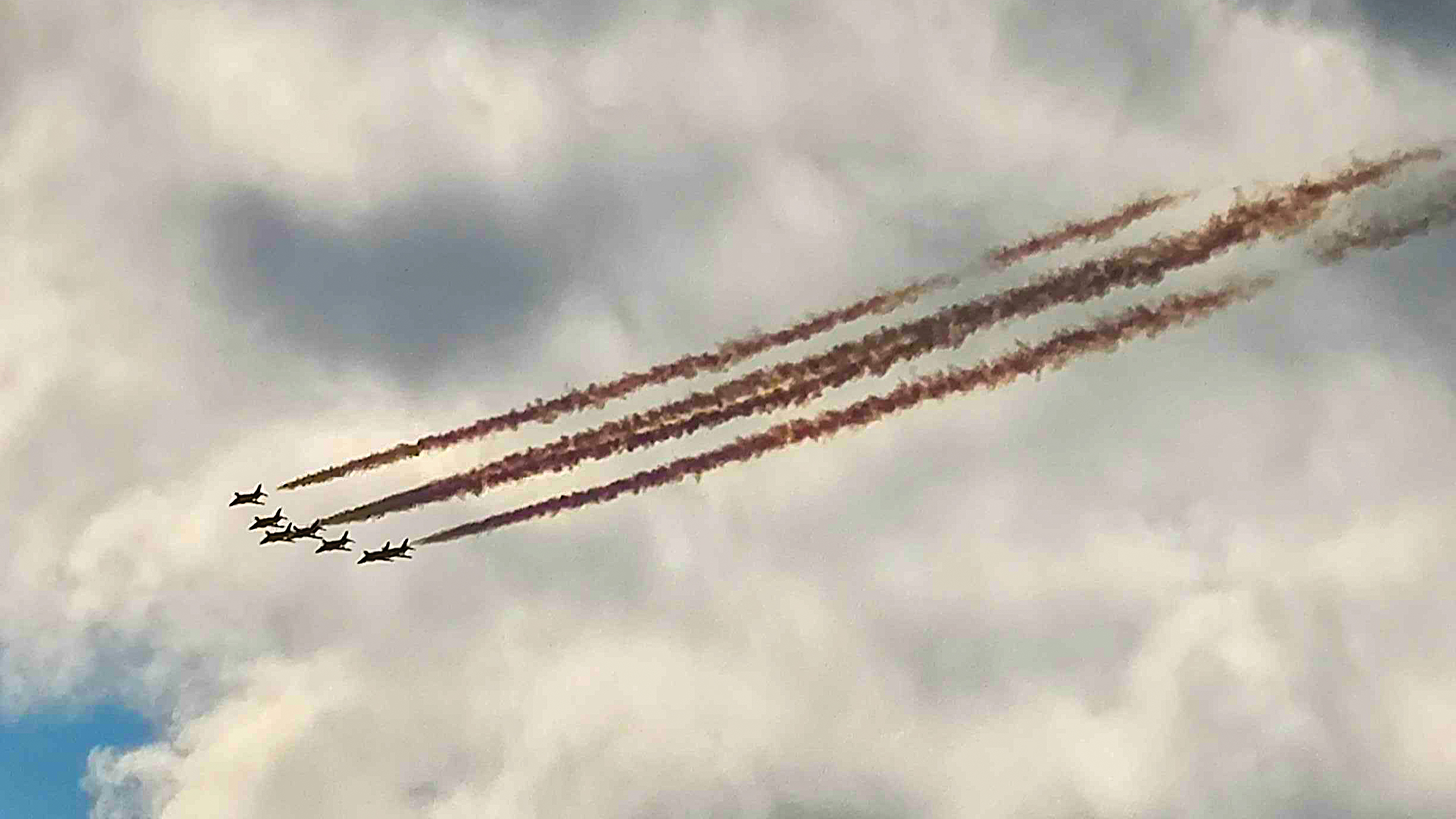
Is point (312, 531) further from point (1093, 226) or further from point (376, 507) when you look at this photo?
point (1093, 226)

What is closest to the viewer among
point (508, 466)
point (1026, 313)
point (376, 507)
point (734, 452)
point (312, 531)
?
point (1026, 313)

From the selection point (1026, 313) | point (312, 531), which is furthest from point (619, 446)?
point (312, 531)

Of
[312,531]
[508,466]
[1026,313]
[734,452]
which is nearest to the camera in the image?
[1026,313]

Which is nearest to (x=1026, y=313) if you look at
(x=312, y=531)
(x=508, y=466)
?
(x=508, y=466)

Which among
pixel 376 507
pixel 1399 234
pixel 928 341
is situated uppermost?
pixel 376 507

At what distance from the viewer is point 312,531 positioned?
83812 millimetres

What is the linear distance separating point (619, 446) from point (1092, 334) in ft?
61.3

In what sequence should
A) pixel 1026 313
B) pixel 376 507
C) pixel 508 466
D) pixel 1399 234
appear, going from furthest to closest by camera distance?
pixel 376 507
pixel 508 466
pixel 1026 313
pixel 1399 234

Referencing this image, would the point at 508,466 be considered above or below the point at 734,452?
above

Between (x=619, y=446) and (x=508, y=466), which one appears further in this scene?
(x=508, y=466)

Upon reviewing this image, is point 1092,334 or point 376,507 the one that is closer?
point 1092,334

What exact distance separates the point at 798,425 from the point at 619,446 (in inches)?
305

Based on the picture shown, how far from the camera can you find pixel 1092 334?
53656 mm

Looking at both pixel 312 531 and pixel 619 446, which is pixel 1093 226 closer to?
pixel 619 446
